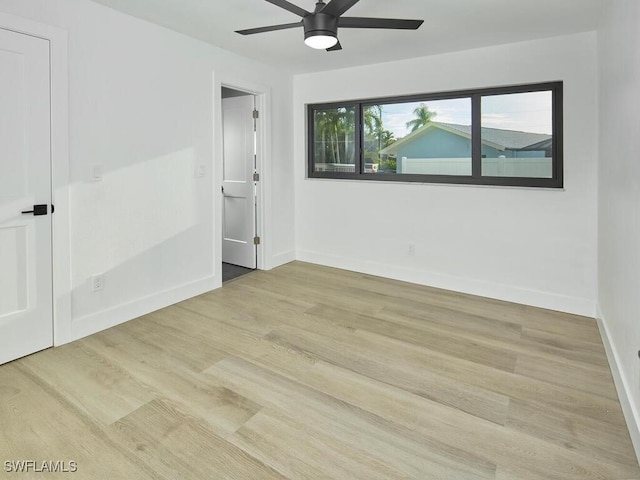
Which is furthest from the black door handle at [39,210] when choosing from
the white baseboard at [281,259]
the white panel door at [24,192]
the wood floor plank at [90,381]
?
the white baseboard at [281,259]

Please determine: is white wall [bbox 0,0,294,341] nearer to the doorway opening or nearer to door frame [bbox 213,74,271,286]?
door frame [bbox 213,74,271,286]

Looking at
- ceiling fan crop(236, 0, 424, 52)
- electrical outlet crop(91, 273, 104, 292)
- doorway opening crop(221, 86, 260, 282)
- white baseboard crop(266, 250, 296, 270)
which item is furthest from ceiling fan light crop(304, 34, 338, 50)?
white baseboard crop(266, 250, 296, 270)

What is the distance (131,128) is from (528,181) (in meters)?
3.48

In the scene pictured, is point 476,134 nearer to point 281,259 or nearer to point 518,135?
point 518,135

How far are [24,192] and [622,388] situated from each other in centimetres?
369

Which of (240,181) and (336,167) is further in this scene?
(336,167)

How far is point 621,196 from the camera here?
2332 mm

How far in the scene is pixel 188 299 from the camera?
3.89 meters

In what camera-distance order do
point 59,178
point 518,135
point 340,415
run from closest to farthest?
point 340,415 < point 59,178 < point 518,135

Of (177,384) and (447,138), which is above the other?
(447,138)

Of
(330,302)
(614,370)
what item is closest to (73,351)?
(330,302)

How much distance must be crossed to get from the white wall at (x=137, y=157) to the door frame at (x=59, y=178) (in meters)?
0.06

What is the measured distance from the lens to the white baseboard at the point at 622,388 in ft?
6.03

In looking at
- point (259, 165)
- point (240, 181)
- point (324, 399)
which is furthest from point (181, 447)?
point (240, 181)
